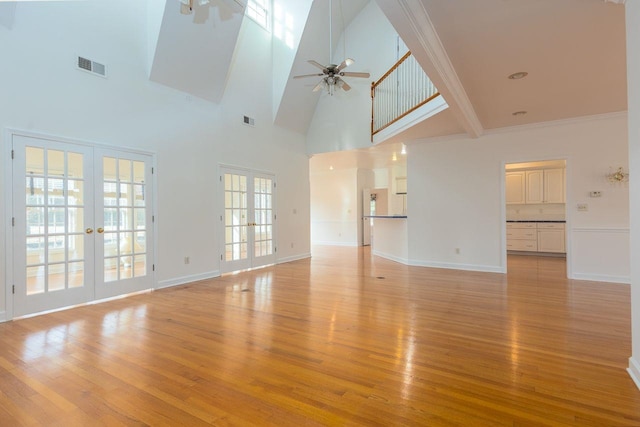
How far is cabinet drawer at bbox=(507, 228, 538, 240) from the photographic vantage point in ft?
26.4

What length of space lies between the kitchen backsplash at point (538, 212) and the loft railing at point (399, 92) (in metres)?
4.86

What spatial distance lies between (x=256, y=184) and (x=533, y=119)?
536 centimetres

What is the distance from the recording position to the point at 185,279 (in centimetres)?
530

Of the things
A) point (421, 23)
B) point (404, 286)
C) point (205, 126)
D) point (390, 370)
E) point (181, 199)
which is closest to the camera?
point (390, 370)

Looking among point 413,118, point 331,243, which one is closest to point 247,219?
point 413,118

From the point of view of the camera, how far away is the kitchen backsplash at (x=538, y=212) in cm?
827

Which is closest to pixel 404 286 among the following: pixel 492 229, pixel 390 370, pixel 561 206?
pixel 492 229

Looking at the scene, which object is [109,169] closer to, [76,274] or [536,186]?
[76,274]

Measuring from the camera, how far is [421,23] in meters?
2.51

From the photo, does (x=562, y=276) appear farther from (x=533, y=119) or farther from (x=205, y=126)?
(x=205, y=126)

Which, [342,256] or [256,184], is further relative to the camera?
[342,256]

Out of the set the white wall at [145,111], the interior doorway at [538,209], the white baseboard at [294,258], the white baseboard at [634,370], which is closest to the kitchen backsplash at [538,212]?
the interior doorway at [538,209]

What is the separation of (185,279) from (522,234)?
26.8 ft

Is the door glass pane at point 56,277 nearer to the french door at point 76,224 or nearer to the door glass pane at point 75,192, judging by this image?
the french door at point 76,224
